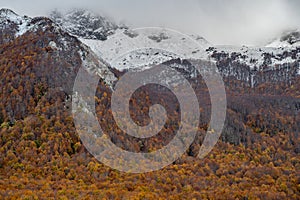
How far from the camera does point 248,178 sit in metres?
88.4

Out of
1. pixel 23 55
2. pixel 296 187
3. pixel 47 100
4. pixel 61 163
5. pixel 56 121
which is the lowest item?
pixel 296 187

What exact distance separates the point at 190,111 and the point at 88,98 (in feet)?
166

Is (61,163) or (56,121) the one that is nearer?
(61,163)

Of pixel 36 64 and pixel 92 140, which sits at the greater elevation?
pixel 36 64

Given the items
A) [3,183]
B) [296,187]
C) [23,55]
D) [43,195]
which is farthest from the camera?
[23,55]

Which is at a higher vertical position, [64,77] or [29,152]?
[64,77]

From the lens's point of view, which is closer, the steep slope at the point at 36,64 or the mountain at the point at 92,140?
the mountain at the point at 92,140

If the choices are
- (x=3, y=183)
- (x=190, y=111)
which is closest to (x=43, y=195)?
(x=3, y=183)

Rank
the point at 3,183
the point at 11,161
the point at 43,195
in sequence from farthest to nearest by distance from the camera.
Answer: the point at 11,161, the point at 3,183, the point at 43,195

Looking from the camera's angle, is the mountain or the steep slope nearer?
the mountain

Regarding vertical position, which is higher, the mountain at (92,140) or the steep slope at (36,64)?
the steep slope at (36,64)

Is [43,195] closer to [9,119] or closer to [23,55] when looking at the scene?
[9,119]

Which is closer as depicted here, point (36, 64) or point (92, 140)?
point (92, 140)

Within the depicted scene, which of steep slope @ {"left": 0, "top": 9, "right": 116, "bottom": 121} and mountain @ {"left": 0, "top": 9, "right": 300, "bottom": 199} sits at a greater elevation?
steep slope @ {"left": 0, "top": 9, "right": 116, "bottom": 121}
